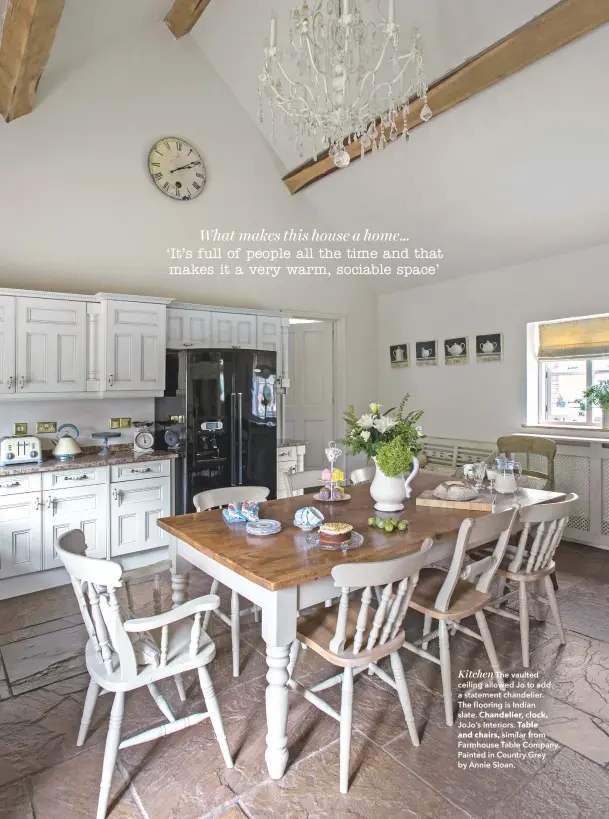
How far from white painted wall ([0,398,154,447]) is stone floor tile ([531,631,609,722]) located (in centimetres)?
337

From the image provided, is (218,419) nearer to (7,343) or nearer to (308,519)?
(7,343)

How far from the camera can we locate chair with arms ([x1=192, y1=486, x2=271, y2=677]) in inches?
93.0

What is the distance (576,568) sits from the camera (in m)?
3.73

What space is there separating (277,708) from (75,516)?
2322mm

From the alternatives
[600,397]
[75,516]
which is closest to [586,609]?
[600,397]

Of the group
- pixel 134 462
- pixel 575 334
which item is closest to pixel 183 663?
pixel 134 462

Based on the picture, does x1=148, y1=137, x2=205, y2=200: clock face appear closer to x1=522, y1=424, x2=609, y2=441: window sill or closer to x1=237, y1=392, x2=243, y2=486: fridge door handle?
x1=237, y1=392, x2=243, y2=486: fridge door handle

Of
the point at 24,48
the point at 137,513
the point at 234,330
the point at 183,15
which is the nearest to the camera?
the point at 24,48

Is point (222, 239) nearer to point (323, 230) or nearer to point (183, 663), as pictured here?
point (323, 230)

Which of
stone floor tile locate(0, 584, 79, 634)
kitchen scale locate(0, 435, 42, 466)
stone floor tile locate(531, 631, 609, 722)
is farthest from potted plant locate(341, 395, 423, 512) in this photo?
kitchen scale locate(0, 435, 42, 466)

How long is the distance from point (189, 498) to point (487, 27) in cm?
376

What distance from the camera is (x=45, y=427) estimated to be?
12.5 feet

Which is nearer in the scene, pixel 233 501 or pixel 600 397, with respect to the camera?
pixel 233 501

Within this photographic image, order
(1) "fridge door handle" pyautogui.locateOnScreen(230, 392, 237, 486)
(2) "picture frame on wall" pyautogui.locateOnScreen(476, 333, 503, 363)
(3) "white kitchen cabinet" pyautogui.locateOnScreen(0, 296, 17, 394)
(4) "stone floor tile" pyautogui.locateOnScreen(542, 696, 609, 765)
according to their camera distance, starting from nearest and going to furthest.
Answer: (4) "stone floor tile" pyautogui.locateOnScreen(542, 696, 609, 765) → (3) "white kitchen cabinet" pyautogui.locateOnScreen(0, 296, 17, 394) → (1) "fridge door handle" pyautogui.locateOnScreen(230, 392, 237, 486) → (2) "picture frame on wall" pyautogui.locateOnScreen(476, 333, 503, 363)
